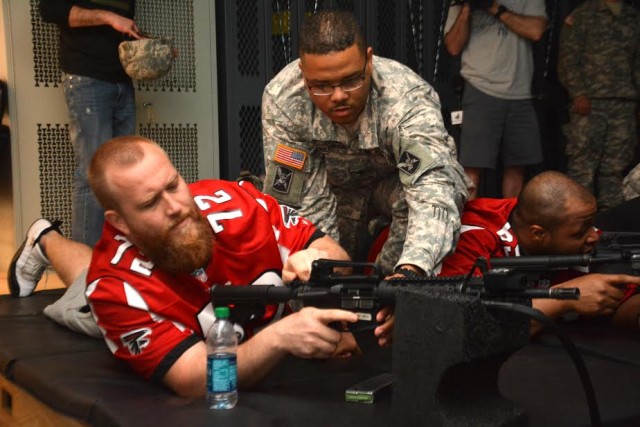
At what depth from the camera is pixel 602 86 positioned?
181 inches

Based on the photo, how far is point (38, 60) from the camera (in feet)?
13.0

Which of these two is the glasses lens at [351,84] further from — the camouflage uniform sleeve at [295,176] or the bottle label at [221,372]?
the bottle label at [221,372]

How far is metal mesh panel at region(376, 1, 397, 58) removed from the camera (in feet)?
15.5

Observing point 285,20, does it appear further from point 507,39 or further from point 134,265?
point 134,265

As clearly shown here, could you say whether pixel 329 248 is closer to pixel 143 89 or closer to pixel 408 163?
pixel 408 163

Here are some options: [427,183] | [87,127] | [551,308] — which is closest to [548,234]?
[551,308]

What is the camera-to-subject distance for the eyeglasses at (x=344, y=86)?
2.38 m

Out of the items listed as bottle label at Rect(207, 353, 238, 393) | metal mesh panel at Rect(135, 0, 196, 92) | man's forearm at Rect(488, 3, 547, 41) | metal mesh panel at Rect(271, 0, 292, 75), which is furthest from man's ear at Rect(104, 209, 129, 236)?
man's forearm at Rect(488, 3, 547, 41)

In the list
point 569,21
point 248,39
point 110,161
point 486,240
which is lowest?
point 486,240

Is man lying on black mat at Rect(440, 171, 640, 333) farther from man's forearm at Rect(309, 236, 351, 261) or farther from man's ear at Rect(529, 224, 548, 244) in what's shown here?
man's forearm at Rect(309, 236, 351, 261)

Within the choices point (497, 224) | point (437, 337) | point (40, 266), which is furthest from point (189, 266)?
point (40, 266)

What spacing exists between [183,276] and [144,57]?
1.88 m

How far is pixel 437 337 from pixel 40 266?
208 centimetres

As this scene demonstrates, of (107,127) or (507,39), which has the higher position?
(507,39)
